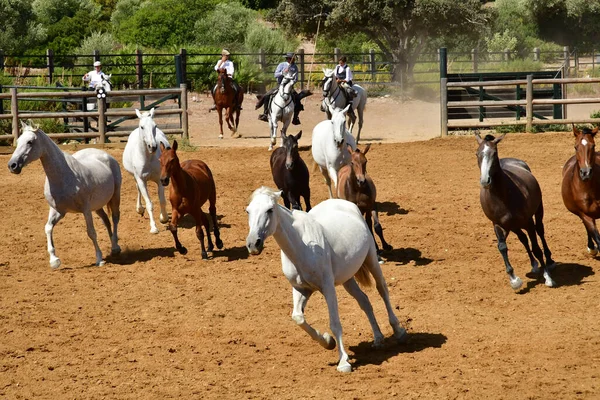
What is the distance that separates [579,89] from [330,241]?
100 feet

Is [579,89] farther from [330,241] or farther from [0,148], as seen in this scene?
[330,241]

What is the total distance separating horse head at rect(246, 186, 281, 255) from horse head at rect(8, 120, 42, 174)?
5103 mm

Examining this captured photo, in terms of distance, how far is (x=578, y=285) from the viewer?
9.73 metres

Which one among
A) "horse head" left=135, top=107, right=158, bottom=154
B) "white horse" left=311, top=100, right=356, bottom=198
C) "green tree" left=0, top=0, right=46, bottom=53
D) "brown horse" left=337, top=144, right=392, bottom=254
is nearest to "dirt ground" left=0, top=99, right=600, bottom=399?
"brown horse" left=337, top=144, right=392, bottom=254

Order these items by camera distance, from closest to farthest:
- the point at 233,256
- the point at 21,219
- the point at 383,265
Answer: the point at 383,265 → the point at 233,256 → the point at 21,219

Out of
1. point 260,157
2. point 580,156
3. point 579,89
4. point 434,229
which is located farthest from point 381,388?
point 579,89

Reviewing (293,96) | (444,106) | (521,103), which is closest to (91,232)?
(293,96)

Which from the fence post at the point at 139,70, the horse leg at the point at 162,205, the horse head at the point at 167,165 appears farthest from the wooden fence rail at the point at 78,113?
the horse head at the point at 167,165

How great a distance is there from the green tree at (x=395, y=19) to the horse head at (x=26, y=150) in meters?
27.4

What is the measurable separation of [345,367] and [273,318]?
6.29 feet

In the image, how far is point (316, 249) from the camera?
7.24 meters

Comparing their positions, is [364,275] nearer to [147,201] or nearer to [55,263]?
[55,263]

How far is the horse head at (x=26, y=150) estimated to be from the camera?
11.0m

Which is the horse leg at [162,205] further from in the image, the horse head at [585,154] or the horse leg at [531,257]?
the horse head at [585,154]
